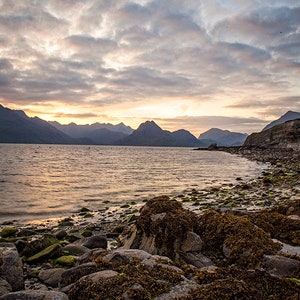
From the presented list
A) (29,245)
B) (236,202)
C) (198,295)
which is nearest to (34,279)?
(29,245)

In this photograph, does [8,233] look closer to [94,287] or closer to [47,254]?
[47,254]

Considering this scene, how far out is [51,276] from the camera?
8.04m

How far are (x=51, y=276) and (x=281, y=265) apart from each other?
5.88 metres

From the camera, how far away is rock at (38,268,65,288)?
7.77 m

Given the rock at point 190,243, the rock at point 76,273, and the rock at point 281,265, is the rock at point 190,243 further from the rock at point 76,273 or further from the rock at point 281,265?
the rock at point 76,273

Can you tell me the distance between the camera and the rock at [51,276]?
7.77 meters

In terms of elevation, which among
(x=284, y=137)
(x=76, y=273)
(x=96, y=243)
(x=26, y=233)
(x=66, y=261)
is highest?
(x=284, y=137)

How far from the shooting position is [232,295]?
479 centimetres

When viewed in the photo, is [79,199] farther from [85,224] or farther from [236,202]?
[236,202]

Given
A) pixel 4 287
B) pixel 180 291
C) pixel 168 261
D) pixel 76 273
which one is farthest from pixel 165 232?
pixel 4 287

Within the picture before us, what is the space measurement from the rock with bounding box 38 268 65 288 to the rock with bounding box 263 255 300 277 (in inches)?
207

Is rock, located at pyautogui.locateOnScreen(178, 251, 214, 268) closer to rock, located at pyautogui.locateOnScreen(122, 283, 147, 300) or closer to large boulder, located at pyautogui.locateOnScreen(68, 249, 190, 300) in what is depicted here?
large boulder, located at pyautogui.locateOnScreen(68, 249, 190, 300)

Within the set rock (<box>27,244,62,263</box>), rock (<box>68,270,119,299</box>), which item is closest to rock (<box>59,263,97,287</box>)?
rock (<box>68,270,119,299</box>)

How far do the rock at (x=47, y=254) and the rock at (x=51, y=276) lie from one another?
1303 mm
